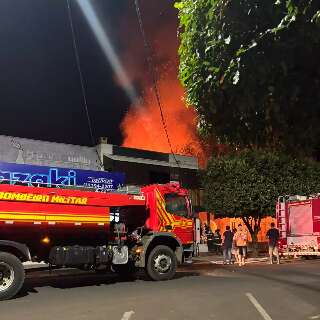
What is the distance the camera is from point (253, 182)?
1125 inches

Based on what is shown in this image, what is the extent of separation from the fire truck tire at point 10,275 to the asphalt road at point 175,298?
0.26 m

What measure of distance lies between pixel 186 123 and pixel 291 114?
4676cm

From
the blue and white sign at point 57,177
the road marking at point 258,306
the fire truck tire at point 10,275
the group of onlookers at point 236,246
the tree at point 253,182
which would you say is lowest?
the road marking at point 258,306

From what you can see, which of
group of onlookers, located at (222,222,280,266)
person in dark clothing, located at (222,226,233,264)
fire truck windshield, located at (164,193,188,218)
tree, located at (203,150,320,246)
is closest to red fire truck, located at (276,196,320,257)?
group of onlookers, located at (222,222,280,266)

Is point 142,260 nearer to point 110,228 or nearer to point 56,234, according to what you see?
point 110,228

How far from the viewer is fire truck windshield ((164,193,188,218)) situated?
50.4ft

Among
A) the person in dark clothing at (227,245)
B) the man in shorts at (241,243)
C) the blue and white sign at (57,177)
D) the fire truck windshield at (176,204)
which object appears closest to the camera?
the blue and white sign at (57,177)

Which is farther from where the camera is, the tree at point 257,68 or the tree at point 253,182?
the tree at point 253,182

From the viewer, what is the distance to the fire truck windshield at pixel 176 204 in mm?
15363

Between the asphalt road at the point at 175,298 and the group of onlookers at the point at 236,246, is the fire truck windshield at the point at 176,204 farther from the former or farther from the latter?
the group of onlookers at the point at 236,246

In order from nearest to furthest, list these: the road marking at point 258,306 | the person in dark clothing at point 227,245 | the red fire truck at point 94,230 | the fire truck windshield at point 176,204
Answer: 1. the road marking at point 258,306
2. the red fire truck at point 94,230
3. the fire truck windshield at point 176,204
4. the person in dark clothing at point 227,245

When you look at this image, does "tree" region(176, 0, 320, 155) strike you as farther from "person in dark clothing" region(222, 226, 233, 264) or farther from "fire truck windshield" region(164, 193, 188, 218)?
"person in dark clothing" region(222, 226, 233, 264)

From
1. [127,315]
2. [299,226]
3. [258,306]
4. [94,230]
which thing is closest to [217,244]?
[299,226]

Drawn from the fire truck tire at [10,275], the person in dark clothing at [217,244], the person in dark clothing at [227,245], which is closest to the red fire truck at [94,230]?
the fire truck tire at [10,275]
